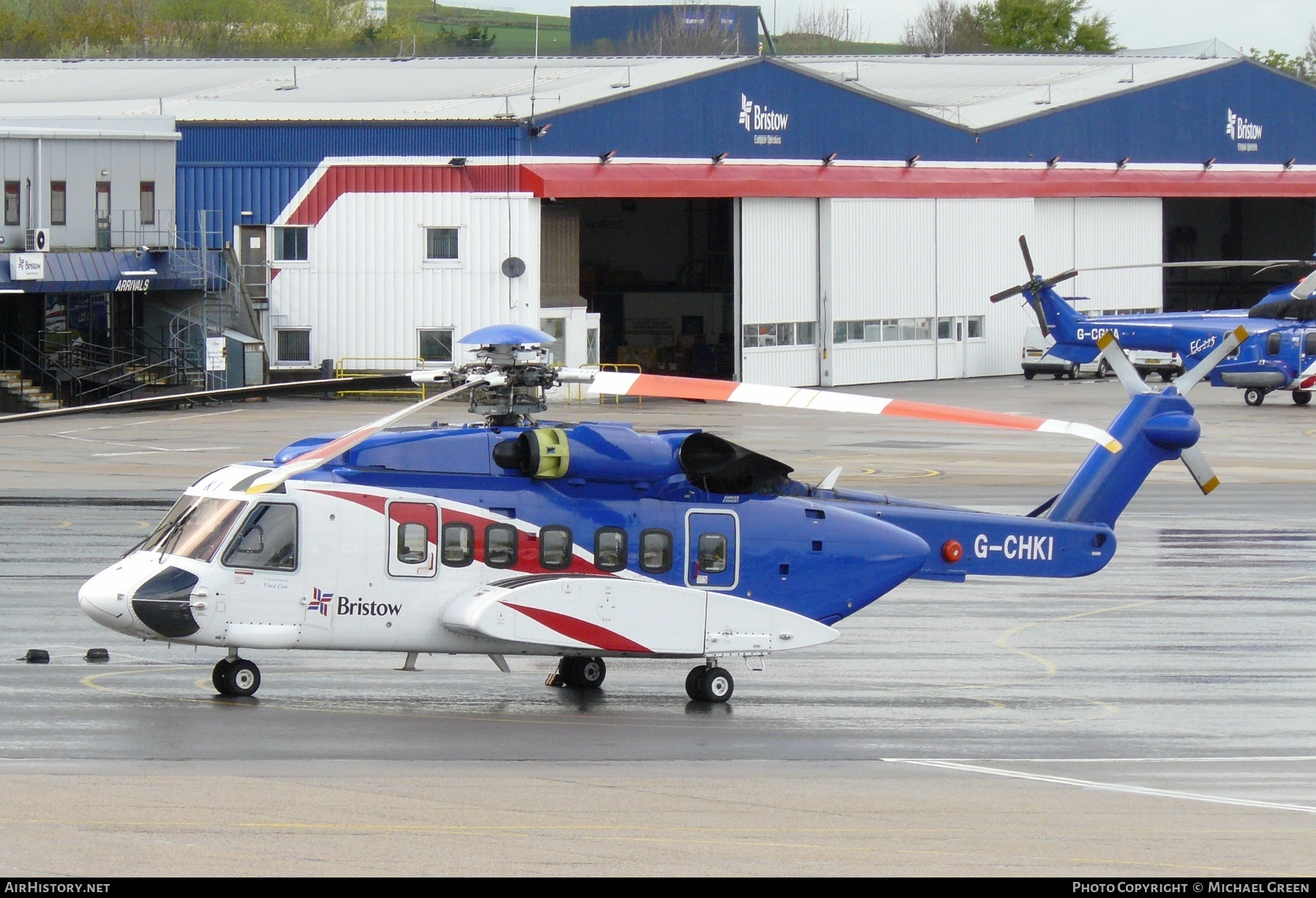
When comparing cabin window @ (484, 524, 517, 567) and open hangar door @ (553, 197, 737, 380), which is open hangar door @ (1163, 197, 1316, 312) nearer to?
open hangar door @ (553, 197, 737, 380)

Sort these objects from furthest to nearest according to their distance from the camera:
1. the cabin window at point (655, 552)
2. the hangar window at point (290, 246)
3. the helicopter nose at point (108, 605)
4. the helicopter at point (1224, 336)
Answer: the hangar window at point (290, 246), the helicopter at point (1224, 336), the cabin window at point (655, 552), the helicopter nose at point (108, 605)

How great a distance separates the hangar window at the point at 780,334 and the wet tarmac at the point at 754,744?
2998 centimetres

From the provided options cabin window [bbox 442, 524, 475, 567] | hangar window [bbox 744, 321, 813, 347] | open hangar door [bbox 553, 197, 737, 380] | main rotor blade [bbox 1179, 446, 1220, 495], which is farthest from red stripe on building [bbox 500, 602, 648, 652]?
open hangar door [bbox 553, 197, 737, 380]

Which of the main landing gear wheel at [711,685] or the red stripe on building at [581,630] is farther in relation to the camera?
the main landing gear wheel at [711,685]

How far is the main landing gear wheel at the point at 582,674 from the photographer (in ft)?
54.7

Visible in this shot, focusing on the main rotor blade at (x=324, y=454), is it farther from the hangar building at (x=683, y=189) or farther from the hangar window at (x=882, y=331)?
the hangar window at (x=882, y=331)

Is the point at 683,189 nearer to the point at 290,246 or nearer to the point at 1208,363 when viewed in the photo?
the point at 290,246

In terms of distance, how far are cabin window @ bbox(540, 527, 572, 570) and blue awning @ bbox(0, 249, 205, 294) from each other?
1370 inches

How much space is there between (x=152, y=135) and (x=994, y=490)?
29673mm

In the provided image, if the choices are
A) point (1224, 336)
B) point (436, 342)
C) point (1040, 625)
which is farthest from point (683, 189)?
point (1040, 625)

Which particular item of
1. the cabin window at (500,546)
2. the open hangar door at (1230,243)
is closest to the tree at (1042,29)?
the open hangar door at (1230,243)

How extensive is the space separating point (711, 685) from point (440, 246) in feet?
120

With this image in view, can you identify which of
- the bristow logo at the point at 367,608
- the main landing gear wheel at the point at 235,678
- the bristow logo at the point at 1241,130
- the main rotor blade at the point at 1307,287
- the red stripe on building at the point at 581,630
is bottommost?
the main landing gear wheel at the point at 235,678
